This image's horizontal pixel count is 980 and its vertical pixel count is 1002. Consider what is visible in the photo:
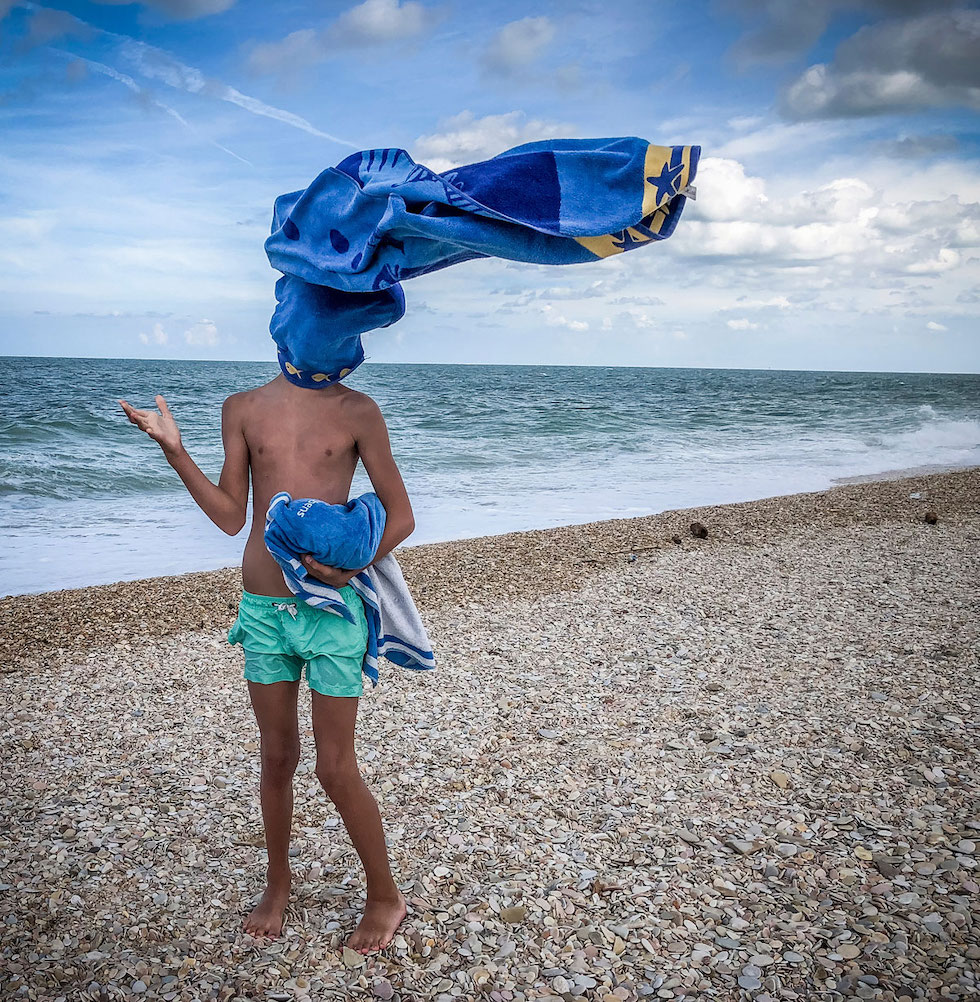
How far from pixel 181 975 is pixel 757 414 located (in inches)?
1360

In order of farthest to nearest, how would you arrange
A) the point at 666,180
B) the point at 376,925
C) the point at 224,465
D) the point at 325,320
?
the point at 376,925
the point at 224,465
the point at 325,320
the point at 666,180

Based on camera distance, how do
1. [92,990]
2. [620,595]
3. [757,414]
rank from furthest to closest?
[757,414] → [620,595] → [92,990]

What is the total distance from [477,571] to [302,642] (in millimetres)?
5150

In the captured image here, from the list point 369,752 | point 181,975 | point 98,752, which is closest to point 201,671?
point 98,752

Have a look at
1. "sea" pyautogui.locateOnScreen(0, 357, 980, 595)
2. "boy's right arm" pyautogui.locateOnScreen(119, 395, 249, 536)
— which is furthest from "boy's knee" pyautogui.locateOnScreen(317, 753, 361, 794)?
"sea" pyautogui.locateOnScreen(0, 357, 980, 595)

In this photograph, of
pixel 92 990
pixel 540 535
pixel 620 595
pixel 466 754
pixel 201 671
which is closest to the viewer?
pixel 92 990

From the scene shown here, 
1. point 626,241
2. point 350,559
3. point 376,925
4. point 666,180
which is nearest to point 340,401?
point 350,559

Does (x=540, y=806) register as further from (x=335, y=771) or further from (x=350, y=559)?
(x=350, y=559)

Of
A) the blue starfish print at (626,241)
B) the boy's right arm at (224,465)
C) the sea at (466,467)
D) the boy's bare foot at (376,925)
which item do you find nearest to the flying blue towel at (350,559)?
the boy's right arm at (224,465)

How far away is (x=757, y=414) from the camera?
34.2 meters

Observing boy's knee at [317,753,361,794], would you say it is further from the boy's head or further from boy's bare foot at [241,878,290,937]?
the boy's head

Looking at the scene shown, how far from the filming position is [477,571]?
24.9ft

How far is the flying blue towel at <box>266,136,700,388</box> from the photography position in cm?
197

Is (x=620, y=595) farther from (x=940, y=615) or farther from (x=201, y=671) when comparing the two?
(x=201, y=671)
